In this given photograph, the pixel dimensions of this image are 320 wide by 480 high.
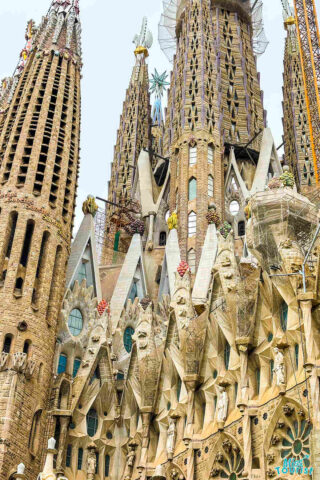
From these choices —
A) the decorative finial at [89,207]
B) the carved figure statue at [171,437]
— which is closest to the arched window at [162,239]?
the decorative finial at [89,207]

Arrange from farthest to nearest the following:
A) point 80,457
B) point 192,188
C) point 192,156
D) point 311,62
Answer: point 192,156
point 311,62
point 192,188
point 80,457

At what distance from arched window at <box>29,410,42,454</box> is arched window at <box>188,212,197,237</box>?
13.3m

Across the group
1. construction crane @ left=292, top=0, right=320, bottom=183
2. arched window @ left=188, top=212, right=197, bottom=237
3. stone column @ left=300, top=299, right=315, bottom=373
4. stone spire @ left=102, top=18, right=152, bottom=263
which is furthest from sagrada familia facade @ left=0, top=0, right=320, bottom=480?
construction crane @ left=292, top=0, right=320, bottom=183

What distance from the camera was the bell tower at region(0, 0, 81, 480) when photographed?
2516 cm

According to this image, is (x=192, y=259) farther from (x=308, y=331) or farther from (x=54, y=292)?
(x=308, y=331)

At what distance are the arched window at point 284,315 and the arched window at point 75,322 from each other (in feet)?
32.4

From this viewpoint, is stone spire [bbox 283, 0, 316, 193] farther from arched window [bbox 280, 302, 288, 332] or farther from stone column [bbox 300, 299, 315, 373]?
stone column [bbox 300, 299, 315, 373]

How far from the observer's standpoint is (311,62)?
38.6m

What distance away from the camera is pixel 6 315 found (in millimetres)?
26469

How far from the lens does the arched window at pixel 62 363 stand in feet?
93.1

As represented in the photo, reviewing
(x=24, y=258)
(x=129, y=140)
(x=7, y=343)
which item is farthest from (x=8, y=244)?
(x=129, y=140)

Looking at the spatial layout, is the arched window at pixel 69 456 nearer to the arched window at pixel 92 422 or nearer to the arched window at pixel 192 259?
the arched window at pixel 92 422

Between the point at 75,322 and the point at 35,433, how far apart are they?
557 cm

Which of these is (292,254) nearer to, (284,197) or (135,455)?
(284,197)
